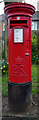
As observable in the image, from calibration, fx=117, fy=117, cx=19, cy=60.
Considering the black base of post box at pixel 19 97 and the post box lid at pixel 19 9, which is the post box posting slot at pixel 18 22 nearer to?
the post box lid at pixel 19 9

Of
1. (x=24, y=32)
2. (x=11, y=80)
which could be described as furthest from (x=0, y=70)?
(x=24, y=32)

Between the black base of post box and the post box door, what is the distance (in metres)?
0.13

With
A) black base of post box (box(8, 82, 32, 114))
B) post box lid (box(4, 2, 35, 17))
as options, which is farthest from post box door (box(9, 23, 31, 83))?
post box lid (box(4, 2, 35, 17))

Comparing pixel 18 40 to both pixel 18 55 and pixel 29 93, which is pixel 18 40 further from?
pixel 29 93

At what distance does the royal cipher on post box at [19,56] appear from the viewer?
2.42 metres

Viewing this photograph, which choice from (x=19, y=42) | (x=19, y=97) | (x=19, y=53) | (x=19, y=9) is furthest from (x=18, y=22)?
(x=19, y=97)

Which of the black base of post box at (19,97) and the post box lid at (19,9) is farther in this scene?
the black base of post box at (19,97)

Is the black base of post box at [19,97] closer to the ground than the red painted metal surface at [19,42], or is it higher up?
closer to the ground

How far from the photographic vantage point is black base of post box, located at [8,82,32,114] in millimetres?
2562

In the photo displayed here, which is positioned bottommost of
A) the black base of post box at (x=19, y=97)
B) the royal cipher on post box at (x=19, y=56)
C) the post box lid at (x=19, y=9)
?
the black base of post box at (x=19, y=97)

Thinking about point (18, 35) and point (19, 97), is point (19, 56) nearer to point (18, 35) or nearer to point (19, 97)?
point (18, 35)

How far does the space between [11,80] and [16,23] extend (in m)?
1.26

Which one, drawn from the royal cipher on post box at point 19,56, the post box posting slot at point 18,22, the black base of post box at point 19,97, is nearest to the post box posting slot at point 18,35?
the royal cipher on post box at point 19,56

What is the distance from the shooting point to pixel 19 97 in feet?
8.46
